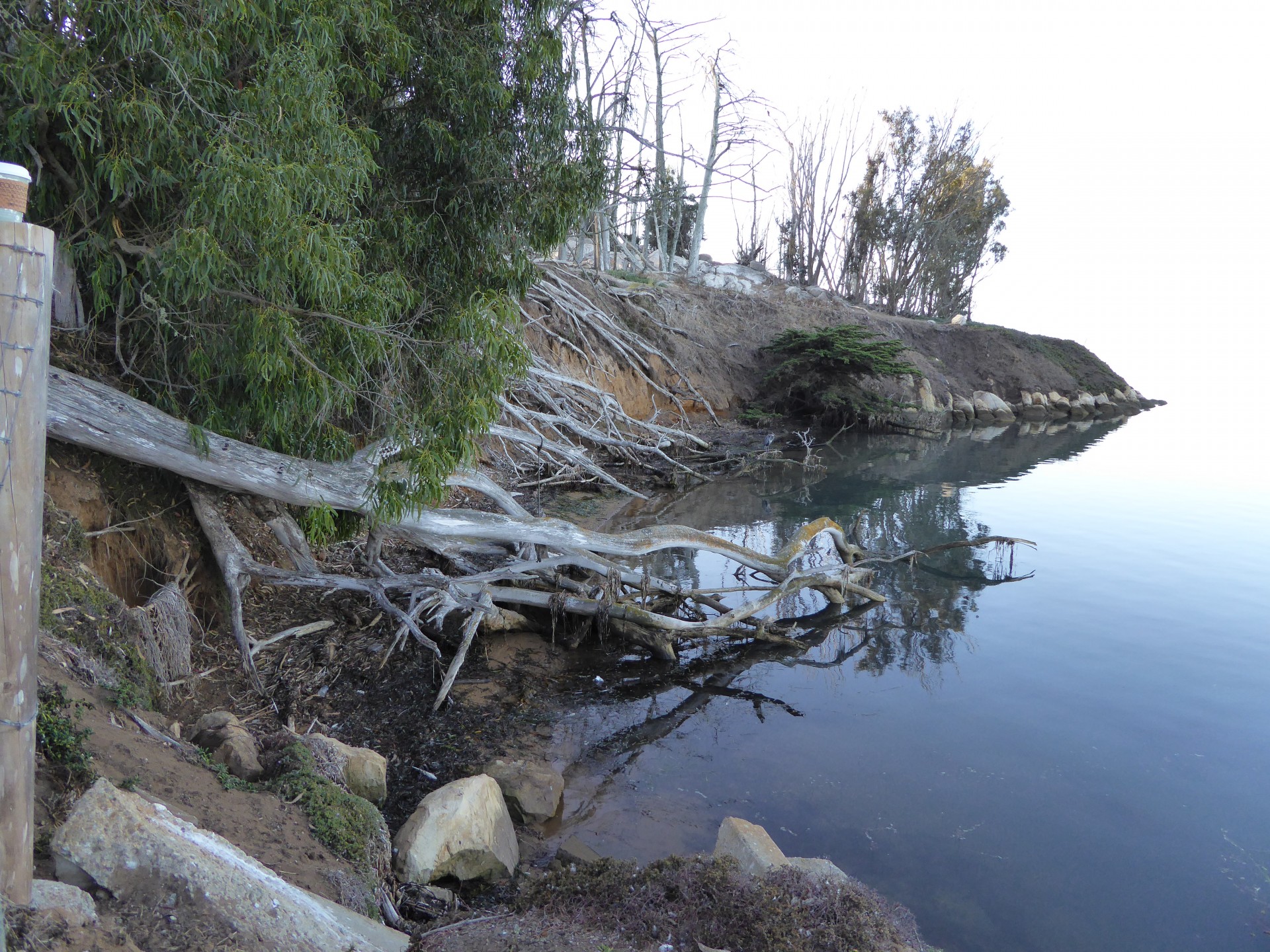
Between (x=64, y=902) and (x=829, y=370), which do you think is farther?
(x=829, y=370)

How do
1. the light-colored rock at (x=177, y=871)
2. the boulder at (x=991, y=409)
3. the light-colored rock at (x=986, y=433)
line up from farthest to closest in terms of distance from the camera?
1. the boulder at (x=991, y=409)
2. the light-colored rock at (x=986, y=433)
3. the light-colored rock at (x=177, y=871)

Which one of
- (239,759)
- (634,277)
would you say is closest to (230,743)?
(239,759)

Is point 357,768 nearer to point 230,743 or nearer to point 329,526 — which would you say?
point 230,743

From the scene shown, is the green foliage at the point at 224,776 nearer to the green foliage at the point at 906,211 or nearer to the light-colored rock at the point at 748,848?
the light-colored rock at the point at 748,848

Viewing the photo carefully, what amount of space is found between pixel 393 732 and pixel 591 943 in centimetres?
271

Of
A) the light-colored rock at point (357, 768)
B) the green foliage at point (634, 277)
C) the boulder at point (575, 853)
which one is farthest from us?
the green foliage at point (634, 277)

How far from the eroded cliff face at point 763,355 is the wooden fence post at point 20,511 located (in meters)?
11.7

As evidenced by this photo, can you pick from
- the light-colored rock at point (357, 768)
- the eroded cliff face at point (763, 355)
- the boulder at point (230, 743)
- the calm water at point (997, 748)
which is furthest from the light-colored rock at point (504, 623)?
the eroded cliff face at point (763, 355)

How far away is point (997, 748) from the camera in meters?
6.05

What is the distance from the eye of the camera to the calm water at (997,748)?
4512mm

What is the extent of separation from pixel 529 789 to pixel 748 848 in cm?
142

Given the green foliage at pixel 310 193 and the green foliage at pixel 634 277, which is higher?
the green foliage at pixel 634 277

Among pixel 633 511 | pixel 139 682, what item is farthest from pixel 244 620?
pixel 633 511

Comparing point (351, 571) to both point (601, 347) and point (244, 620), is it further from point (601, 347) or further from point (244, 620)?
point (601, 347)
